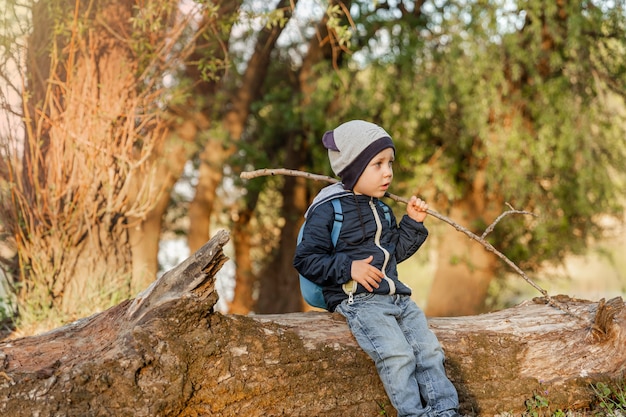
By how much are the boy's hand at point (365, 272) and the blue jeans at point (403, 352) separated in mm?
206

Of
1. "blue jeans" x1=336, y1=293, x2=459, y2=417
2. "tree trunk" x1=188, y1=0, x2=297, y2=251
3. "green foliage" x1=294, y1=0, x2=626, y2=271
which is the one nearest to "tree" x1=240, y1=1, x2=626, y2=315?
"green foliage" x1=294, y1=0, x2=626, y2=271

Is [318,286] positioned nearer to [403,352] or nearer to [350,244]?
[350,244]

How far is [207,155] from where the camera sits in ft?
33.7

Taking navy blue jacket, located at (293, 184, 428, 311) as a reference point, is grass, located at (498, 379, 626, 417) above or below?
below

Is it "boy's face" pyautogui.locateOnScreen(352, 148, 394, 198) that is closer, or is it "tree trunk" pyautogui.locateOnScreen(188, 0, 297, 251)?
"boy's face" pyautogui.locateOnScreen(352, 148, 394, 198)

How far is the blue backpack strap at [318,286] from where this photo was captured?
4.12 metres

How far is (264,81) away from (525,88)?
13.5ft

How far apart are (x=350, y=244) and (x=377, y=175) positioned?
0.44m

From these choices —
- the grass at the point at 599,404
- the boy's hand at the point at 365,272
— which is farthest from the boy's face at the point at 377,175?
the grass at the point at 599,404

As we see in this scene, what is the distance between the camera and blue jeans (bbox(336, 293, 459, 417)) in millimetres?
3887

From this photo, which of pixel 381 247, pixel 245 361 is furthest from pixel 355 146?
pixel 245 361

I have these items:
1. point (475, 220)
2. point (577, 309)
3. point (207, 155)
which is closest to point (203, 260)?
point (577, 309)

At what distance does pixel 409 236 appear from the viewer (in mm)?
4254

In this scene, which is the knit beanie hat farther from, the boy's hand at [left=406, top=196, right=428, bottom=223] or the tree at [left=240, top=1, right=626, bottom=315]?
the tree at [left=240, top=1, right=626, bottom=315]
